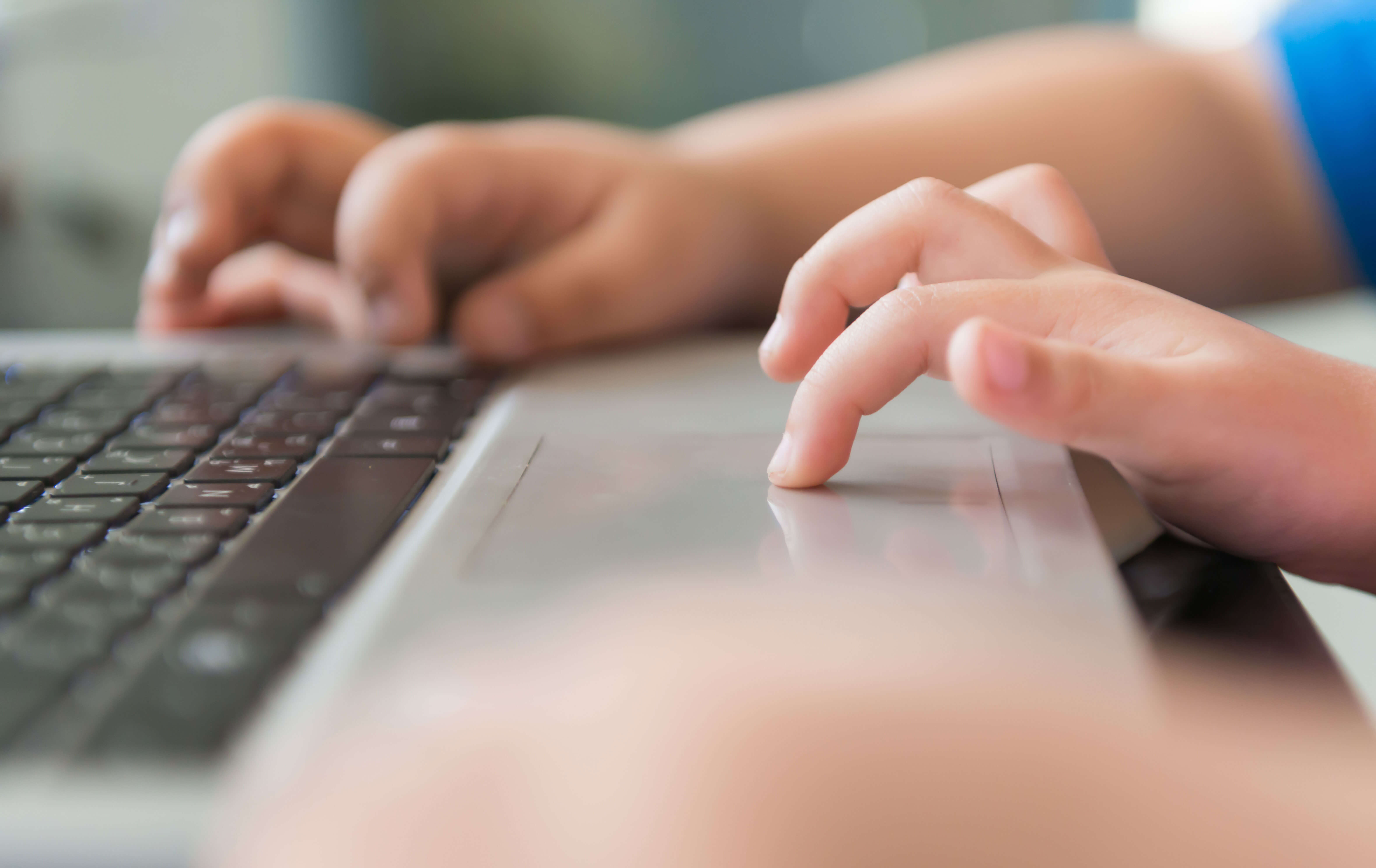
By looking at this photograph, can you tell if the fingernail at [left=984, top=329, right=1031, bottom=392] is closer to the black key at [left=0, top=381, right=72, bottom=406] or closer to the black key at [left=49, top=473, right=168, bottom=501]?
the black key at [left=49, top=473, right=168, bottom=501]

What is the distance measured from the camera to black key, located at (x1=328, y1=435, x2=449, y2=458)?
0.31 m

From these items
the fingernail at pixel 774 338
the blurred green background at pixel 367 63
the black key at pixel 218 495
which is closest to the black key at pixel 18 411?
the black key at pixel 218 495

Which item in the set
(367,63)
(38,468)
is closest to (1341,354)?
(38,468)

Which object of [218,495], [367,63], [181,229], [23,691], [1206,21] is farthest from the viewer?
[367,63]

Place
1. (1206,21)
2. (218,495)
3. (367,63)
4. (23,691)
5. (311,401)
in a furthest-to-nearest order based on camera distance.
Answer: (367,63), (1206,21), (311,401), (218,495), (23,691)

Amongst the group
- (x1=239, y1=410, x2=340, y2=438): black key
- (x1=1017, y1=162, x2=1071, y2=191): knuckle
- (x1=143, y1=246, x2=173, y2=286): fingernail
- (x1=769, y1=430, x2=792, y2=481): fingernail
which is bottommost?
(x1=769, y1=430, x2=792, y2=481): fingernail

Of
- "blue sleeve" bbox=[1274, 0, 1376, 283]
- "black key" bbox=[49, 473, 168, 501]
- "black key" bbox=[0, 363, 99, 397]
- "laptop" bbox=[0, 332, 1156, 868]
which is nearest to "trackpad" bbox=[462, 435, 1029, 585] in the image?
"laptop" bbox=[0, 332, 1156, 868]

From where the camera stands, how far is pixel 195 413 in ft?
1.20

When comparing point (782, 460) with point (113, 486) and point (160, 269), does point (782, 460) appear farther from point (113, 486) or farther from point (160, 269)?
point (160, 269)

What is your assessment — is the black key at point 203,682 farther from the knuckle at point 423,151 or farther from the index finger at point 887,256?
the knuckle at point 423,151

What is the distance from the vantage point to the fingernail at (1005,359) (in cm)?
21

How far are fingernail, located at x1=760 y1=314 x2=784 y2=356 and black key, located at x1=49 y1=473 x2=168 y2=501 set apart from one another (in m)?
0.18

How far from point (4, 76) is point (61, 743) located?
117 cm

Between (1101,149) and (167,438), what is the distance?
49 cm
